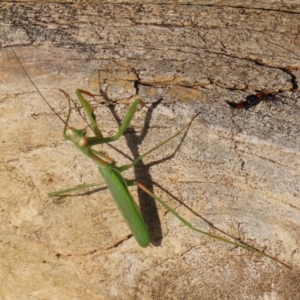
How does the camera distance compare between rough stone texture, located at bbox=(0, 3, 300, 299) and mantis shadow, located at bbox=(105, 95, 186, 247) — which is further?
mantis shadow, located at bbox=(105, 95, 186, 247)

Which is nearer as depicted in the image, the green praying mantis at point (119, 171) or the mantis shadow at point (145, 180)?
the green praying mantis at point (119, 171)

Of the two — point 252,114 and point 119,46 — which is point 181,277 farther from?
point 119,46

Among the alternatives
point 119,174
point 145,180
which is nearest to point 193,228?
point 145,180

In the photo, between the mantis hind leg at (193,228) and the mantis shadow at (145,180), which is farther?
the mantis shadow at (145,180)

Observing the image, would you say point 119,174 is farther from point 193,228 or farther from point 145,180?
point 193,228

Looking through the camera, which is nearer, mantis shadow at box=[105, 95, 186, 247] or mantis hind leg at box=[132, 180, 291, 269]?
mantis hind leg at box=[132, 180, 291, 269]

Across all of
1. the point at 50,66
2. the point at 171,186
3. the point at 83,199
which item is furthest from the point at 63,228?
the point at 50,66
